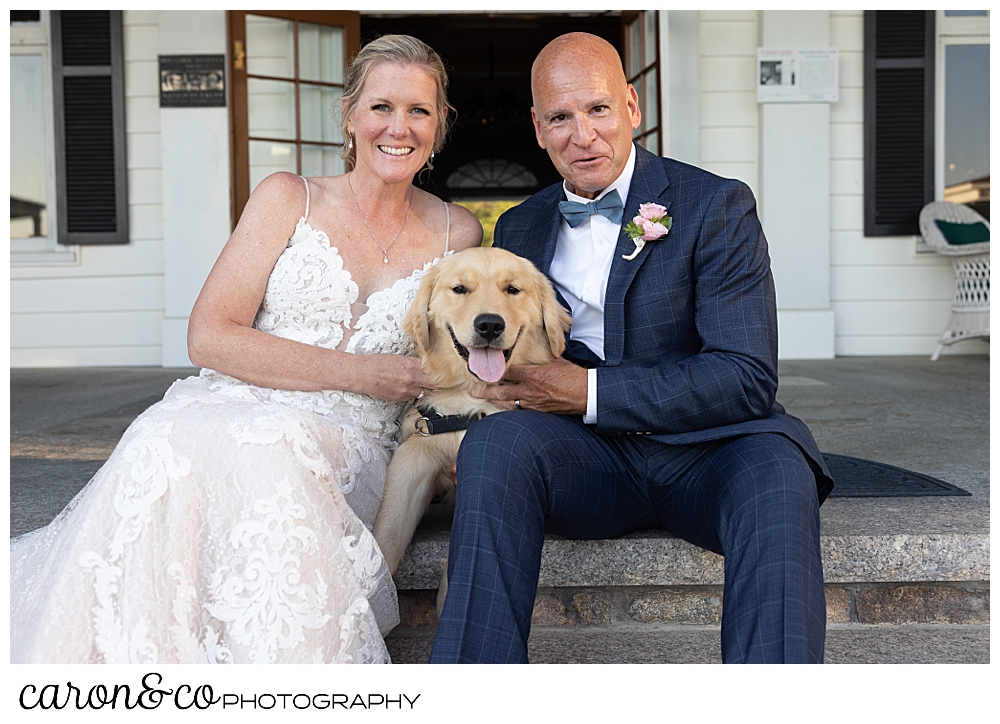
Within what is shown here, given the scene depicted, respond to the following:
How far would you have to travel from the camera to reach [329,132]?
6.02 m

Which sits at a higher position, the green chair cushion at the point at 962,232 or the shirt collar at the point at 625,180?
the green chair cushion at the point at 962,232

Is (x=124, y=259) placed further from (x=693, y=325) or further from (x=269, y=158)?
(x=693, y=325)

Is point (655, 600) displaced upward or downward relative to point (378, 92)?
downward

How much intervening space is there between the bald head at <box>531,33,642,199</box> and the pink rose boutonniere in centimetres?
21

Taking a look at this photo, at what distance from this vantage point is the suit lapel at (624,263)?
1.86 metres

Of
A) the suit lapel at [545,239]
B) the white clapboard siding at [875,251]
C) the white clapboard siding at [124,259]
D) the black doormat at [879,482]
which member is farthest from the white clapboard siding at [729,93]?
the suit lapel at [545,239]

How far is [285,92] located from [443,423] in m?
4.54

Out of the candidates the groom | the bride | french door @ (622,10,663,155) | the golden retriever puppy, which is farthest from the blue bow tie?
french door @ (622,10,663,155)

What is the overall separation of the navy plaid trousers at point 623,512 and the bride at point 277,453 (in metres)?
0.29

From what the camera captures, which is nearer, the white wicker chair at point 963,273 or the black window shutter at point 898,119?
the white wicker chair at point 963,273

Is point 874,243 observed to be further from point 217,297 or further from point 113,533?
point 113,533

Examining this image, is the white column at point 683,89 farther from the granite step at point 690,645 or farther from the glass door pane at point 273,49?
the granite step at point 690,645

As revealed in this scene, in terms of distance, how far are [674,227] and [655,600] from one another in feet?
2.87

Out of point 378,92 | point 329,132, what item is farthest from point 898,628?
point 329,132
